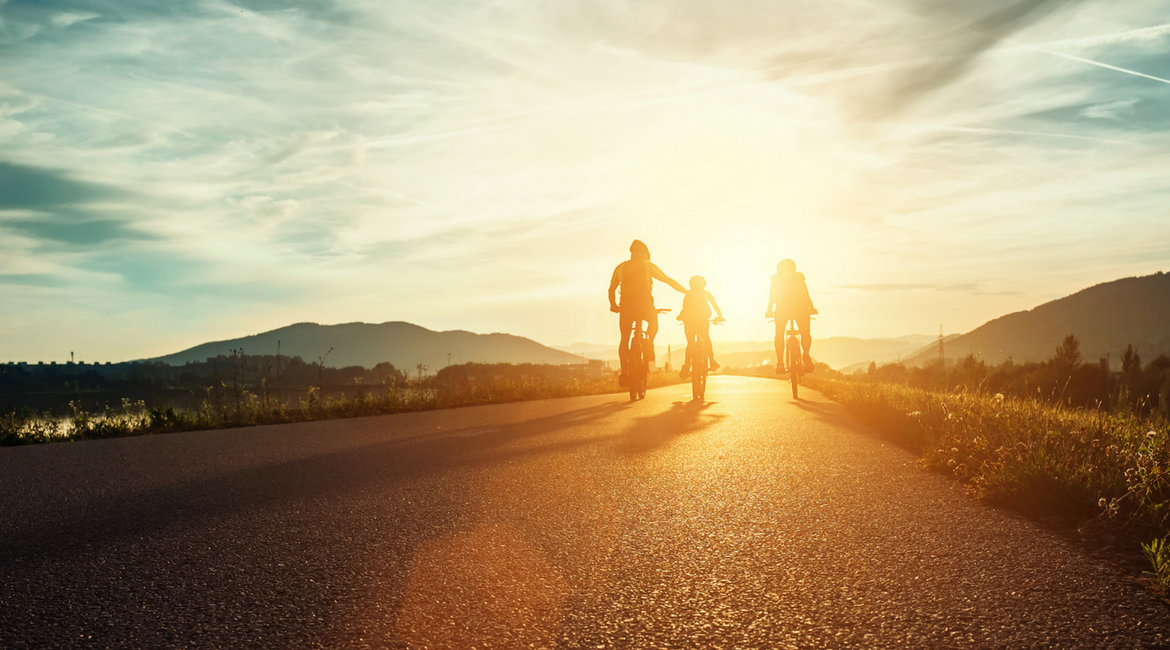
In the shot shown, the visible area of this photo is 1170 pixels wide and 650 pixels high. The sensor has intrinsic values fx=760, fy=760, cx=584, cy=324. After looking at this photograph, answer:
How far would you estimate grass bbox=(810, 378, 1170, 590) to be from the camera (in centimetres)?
430

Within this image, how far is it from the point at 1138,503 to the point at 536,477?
4166 mm

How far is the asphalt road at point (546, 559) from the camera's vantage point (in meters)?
2.93

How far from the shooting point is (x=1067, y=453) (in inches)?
218

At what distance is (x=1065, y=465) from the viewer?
5.21 m

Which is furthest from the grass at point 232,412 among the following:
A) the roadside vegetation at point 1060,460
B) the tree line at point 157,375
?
the roadside vegetation at point 1060,460

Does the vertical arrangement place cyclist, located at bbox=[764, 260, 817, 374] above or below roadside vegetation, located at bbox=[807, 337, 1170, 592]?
above

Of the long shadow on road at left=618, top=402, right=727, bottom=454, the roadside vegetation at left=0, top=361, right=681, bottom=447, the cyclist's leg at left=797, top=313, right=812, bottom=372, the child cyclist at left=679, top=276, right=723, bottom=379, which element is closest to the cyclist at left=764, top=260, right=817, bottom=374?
the cyclist's leg at left=797, top=313, right=812, bottom=372

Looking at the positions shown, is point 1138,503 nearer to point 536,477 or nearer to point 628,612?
point 628,612

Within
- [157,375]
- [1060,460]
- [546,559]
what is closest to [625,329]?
[1060,460]

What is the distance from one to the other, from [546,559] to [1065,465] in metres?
3.74

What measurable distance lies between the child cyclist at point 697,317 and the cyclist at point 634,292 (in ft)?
5.25

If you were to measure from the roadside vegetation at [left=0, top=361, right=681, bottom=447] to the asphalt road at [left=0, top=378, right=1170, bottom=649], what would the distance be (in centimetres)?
419

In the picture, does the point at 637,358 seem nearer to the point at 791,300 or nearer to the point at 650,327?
the point at 650,327

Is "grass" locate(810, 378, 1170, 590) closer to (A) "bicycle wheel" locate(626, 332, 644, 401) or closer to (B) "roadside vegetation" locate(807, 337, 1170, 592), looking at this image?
(B) "roadside vegetation" locate(807, 337, 1170, 592)
